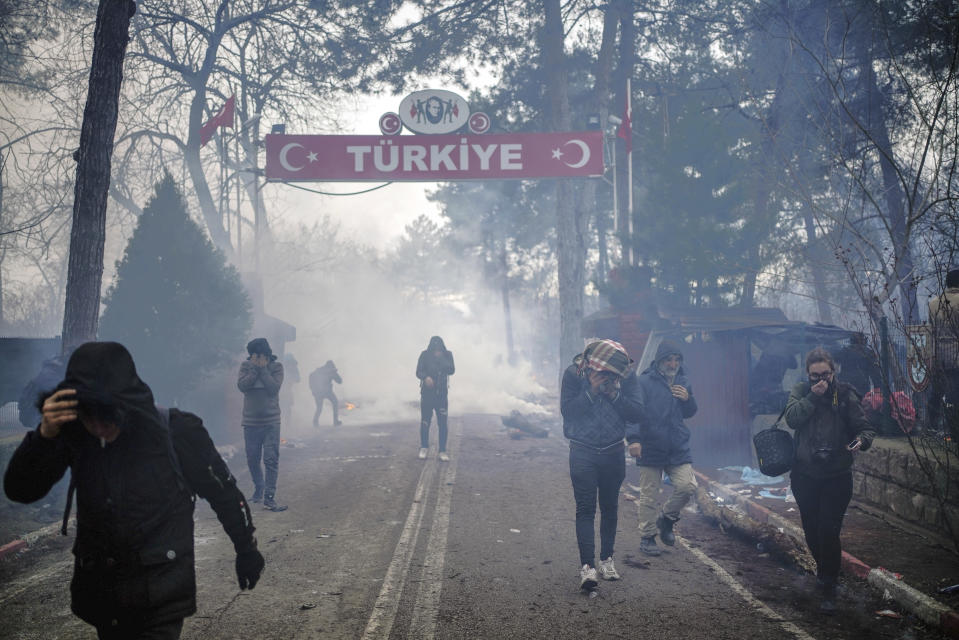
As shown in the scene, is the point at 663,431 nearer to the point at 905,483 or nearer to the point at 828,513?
the point at 828,513

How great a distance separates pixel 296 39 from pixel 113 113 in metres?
8.62

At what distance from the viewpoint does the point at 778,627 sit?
5027mm

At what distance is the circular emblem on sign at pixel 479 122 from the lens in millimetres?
16750

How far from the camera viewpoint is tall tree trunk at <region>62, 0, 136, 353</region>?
10102 mm

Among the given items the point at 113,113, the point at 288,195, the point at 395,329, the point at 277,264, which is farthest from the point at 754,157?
the point at 395,329

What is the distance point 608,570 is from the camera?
6.15 m

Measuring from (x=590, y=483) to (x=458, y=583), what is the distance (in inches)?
53.5

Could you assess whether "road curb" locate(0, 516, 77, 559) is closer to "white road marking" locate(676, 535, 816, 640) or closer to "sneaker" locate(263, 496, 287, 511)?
"sneaker" locate(263, 496, 287, 511)

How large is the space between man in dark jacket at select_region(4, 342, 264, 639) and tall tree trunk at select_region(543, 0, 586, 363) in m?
16.5

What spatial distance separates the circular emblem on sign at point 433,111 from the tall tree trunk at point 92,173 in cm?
721

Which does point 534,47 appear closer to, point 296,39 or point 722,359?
point 296,39

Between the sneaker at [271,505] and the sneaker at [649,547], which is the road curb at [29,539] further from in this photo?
the sneaker at [649,547]

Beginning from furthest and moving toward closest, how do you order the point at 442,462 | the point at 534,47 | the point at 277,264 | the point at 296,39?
the point at 277,264
the point at 534,47
the point at 296,39
the point at 442,462

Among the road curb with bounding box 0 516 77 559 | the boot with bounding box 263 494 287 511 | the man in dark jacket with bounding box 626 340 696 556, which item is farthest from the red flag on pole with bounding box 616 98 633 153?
the road curb with bounding box 0 516 77 559
